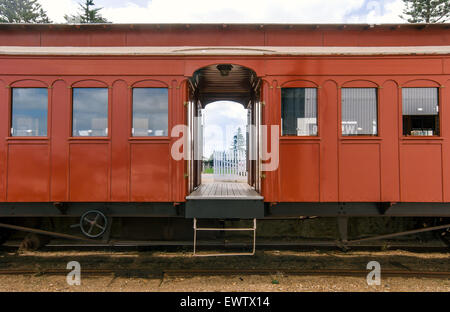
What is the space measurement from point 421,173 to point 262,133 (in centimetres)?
256

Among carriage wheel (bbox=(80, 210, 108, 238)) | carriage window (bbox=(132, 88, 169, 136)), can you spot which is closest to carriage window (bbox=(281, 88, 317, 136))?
carriage window (bbox=(132, 88, 169, 136))

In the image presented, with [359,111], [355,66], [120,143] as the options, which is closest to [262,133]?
[359,111]

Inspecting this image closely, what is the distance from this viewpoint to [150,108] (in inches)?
184

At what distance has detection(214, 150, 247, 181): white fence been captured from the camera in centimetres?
765

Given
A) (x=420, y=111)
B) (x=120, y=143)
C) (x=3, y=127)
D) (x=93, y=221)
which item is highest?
(x=420, y=111)

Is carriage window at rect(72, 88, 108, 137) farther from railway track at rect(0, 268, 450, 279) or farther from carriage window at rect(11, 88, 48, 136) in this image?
railway track at rect(0, 268, 450, 279)

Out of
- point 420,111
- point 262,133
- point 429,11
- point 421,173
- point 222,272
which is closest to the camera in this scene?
point 421,173

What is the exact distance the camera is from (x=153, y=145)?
4.58m

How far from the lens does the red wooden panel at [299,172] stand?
179 inches

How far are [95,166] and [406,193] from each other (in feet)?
16.2

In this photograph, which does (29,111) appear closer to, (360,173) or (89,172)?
(89,172)

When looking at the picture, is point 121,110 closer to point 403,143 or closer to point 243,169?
point 243,169

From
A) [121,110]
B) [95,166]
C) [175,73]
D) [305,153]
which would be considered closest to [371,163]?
[305,153]

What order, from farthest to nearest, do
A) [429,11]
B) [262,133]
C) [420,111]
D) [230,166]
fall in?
[429,11]
[230,166]
[262,133]
[420,111]
